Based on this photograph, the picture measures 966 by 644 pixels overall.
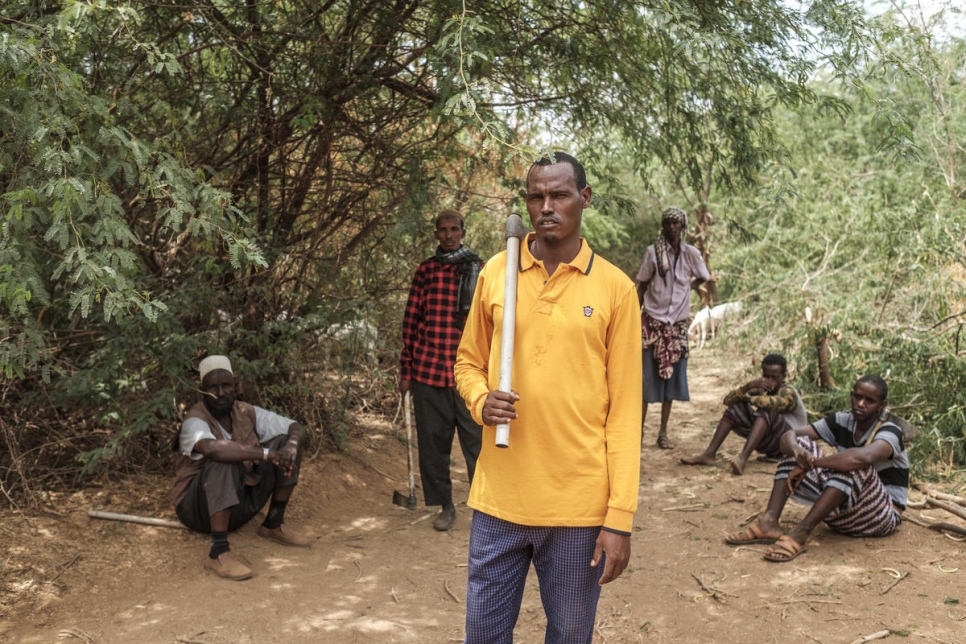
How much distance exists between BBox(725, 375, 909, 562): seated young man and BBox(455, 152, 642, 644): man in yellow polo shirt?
2.56 meters

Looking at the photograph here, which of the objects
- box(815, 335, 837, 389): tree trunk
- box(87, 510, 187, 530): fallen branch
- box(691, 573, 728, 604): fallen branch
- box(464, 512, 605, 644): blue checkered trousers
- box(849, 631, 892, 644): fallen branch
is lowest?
box(691, 573, 728, 604): fallen branch

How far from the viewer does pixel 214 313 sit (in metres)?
5.35

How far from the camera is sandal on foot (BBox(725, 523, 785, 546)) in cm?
469

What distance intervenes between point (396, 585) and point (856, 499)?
94.4 inches

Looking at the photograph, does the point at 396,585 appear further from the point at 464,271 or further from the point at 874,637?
the point at 874,637

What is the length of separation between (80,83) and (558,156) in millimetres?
2055

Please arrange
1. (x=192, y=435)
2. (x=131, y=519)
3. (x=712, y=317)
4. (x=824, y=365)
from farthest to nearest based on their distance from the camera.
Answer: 1. (x=712, y=317)
2. (x=824, y=365)
3. (x=131, y=519)
4. (x=192, y=435)

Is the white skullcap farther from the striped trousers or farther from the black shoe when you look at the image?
the striped trousers

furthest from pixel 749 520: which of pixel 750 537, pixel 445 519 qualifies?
pixel 445 519

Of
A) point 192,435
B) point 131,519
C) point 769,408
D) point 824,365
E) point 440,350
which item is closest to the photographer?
point 192,435

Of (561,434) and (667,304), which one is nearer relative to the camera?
(561,434)

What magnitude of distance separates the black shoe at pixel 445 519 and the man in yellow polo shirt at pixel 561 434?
2875mm

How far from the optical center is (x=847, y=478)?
4.48 m

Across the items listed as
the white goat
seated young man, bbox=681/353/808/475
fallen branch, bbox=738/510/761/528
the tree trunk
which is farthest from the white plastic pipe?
the white goat
